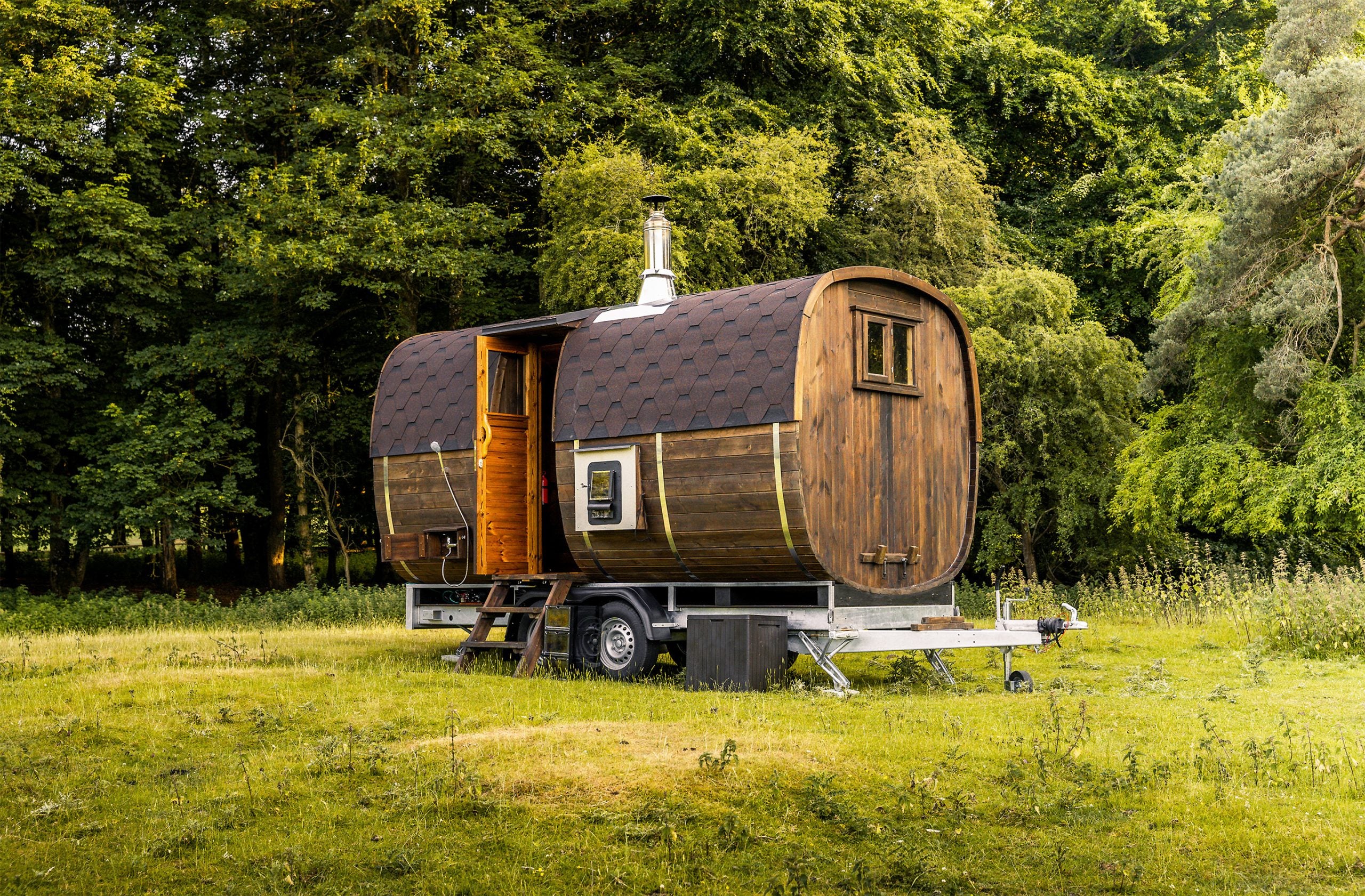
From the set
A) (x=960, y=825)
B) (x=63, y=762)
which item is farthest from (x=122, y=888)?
(x=960, y=825)

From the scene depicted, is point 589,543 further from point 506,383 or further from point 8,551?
point 8,551

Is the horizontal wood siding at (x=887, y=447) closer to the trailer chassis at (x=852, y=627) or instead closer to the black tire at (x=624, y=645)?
the trailer chassis at (x=852, y=627)

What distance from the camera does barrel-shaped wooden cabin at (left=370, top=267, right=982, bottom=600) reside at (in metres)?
12.0

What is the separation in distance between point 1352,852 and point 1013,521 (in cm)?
1912

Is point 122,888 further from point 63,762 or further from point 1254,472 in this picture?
point 1254,472

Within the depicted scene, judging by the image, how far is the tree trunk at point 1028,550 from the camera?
2491 centimetres

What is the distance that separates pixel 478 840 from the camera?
6570 mm

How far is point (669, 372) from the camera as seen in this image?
12.8 meters

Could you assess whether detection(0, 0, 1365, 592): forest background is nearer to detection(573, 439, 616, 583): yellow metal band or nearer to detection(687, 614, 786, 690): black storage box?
detection(573, 439, 616, 583): yellow metal band

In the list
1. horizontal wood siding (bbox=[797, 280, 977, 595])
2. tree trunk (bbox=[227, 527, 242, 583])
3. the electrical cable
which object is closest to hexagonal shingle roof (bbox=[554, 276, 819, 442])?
horizontal wood siding (bbox=[797, 280, 977, 595])

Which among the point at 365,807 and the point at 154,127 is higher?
the point at 154,127

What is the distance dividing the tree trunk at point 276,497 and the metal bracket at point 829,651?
1825cm

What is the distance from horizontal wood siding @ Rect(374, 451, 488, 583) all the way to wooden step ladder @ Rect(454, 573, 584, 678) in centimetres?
62

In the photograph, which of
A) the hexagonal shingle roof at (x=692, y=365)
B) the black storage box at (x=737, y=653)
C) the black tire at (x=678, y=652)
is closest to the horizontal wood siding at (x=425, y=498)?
the hexagonal shingle roof at (x=692, y=365)
